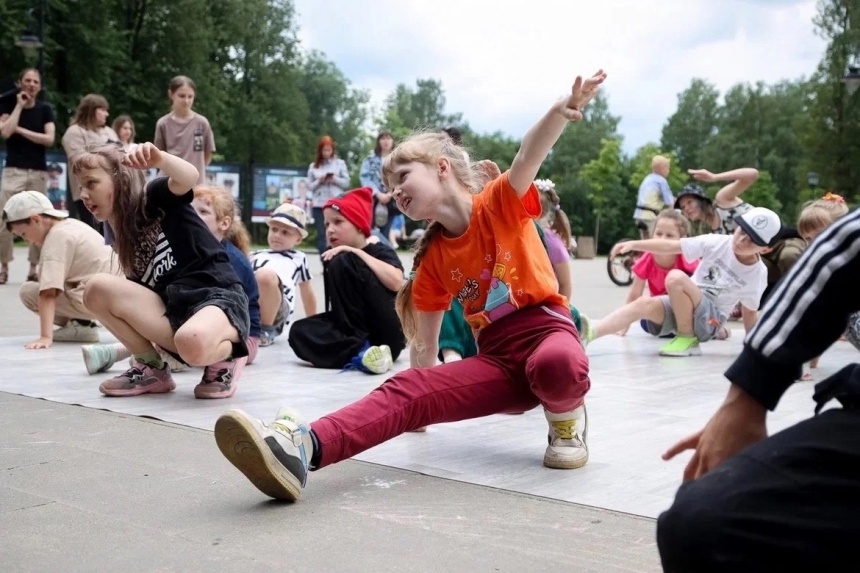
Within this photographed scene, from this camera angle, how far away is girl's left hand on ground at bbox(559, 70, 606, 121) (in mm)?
2824

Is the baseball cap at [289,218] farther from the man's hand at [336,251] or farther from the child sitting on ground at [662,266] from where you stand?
the child sitting on ground at [662,266]

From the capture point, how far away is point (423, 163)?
11.2 feet

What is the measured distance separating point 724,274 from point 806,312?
17.4ft

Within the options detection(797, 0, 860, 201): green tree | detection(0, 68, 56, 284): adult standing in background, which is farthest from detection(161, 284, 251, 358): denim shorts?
detection(797, 0, 860, 201): green tree

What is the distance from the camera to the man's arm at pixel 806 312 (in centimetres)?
141

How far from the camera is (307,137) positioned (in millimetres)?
53469

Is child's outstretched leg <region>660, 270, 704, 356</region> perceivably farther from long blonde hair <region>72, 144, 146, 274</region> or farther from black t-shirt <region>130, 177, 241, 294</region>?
long blonde hair <region>72, 144, 146, 274</region>

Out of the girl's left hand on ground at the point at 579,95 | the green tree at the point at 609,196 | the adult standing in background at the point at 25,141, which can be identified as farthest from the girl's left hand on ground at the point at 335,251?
the green tree at the point at 609,196

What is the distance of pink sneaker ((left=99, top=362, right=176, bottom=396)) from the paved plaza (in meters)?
0.07

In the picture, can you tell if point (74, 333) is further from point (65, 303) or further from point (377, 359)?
point (377, 359)

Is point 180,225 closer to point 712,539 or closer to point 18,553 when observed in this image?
point 18,553

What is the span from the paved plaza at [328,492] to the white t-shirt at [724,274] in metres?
1.79

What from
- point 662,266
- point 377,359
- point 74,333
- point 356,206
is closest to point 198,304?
point 377,359

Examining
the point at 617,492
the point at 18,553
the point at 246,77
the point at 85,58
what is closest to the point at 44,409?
the point at 18,553
